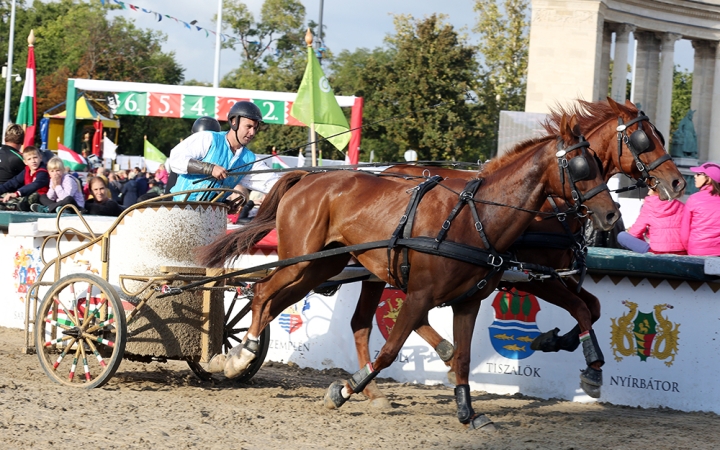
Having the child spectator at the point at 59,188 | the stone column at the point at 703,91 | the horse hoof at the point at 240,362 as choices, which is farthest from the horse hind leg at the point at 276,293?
the stone column at the point at 703,91

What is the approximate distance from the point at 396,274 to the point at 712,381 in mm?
3102

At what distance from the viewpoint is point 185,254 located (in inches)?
272

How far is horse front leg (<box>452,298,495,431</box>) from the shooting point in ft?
19.4

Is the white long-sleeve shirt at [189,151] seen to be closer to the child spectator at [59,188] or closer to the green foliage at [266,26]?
the child spectator at [59,188]

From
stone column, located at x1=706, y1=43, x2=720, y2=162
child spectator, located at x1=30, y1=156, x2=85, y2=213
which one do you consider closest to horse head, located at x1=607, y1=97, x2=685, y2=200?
Answer: child spectator, located at x1=30, y1=156, x2=85, y2=213

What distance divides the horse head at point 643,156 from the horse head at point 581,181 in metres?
0.52

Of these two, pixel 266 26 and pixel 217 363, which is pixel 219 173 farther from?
pixel 266 26

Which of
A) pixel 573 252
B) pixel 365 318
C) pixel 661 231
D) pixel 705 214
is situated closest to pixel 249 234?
pixel 365 318

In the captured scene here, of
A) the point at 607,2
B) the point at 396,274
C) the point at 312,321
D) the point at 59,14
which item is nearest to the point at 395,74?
the point at 607,2

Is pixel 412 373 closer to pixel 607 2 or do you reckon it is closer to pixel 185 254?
pixel 185 254

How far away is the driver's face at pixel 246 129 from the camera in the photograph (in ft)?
23.9

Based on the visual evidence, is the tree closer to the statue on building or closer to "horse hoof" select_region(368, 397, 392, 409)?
the statue on building

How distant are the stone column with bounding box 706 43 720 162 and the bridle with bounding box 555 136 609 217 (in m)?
32.3

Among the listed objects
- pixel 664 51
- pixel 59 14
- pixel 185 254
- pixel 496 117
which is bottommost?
pixel 185 254
